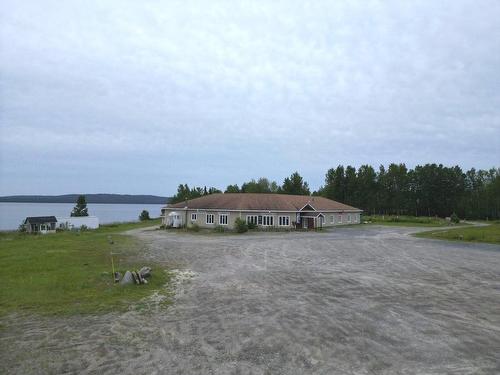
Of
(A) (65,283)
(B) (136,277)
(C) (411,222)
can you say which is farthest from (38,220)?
(C) (411,222)

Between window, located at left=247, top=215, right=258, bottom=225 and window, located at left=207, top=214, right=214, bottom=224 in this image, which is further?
window, located at left=207, top=214, right=214, bottom=224

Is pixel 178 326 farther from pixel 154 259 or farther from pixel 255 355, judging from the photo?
pixel 154 259

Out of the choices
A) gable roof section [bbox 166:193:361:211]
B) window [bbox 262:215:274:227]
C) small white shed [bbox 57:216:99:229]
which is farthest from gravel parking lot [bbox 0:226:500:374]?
small white shed [bbox 57:216:99:229]

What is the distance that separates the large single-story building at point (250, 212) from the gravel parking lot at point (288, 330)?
30.3 m

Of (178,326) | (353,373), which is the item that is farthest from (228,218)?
(353,373)

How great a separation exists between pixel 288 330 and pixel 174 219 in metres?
42.6

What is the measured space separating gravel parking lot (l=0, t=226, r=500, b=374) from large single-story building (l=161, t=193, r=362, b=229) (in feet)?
99.3

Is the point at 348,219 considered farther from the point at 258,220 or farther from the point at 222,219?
the point at 222,219

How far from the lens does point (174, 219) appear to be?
50.8 metres

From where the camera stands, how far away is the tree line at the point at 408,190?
8731 cm

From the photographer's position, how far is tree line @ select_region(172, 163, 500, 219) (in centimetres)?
8731

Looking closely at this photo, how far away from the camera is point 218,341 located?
9.10m

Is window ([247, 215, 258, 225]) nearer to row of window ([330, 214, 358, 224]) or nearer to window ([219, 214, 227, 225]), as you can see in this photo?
window ([219, 214, 227, 225])

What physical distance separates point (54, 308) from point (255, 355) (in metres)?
7.34
